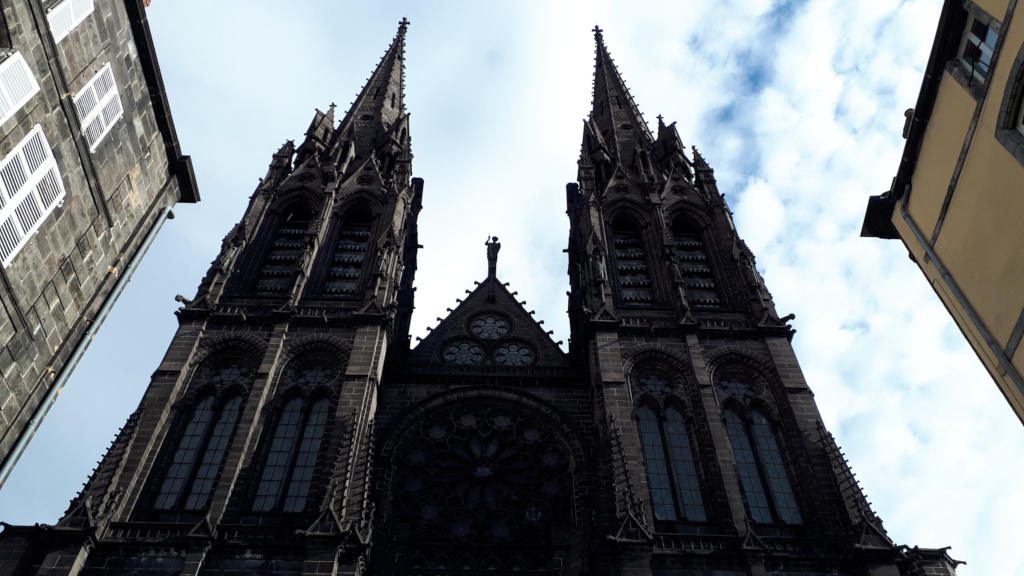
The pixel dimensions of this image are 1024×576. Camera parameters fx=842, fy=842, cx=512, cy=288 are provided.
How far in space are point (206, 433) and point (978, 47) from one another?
17.5 metres

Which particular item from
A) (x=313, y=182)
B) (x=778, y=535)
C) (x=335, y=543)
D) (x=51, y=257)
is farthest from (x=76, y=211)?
(x=313, y=182)

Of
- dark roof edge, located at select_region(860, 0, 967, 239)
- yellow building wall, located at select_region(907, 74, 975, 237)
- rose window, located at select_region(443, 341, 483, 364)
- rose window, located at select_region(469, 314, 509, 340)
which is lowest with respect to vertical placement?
yellow building wall, located at select_region(907, 74, 975, 237)

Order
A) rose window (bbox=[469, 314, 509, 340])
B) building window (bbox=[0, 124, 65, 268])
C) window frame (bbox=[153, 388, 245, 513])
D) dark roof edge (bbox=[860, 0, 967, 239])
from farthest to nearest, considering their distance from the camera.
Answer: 1. rose window (bbox=[469, 314, 509, 340])
2. window frame (bbox=[153, 388, 245, 513])
3. dark roof edge (bbox=[860, 0, 967, 239])
4. building window (bbox=[0, 124, 65, 268])

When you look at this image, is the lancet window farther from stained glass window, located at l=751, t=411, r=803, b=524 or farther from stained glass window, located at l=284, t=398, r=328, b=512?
stained glass window, located at l=751, t=411, r=803, b=524

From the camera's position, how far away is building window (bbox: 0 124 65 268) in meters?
9.41

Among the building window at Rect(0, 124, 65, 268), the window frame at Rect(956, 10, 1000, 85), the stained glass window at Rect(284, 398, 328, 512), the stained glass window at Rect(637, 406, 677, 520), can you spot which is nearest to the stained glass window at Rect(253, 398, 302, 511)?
the stained glass window at Rect(284, 398, 328, 512)

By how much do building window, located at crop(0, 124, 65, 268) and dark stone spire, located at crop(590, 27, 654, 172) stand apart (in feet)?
80.7

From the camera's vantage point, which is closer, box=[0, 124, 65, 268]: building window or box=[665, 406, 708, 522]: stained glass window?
box=[0, 124, 65, 268]: building window

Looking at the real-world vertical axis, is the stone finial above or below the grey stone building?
above

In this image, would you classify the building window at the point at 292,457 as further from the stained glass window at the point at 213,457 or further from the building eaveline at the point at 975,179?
the building eaveline at the point at 975,179

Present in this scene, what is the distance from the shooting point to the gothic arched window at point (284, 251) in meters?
24.8

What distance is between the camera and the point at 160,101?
12977 mm

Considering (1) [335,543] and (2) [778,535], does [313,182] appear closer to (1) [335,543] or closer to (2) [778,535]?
(1) [335,543]

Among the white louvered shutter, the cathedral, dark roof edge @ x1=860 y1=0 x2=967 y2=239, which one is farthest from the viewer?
the cathedral
